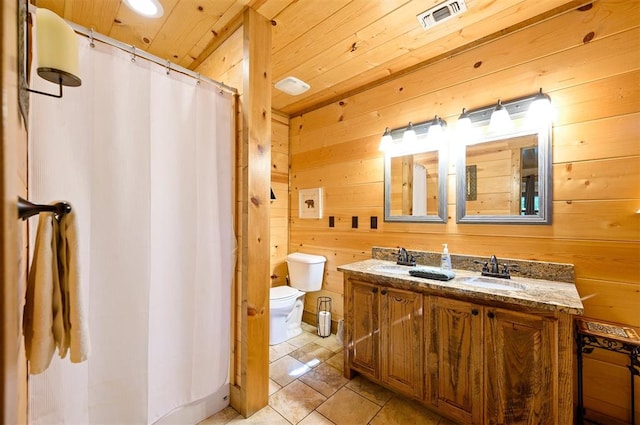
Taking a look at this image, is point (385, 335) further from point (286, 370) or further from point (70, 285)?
point (70, 285)

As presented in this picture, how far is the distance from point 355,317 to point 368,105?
5.98 feet

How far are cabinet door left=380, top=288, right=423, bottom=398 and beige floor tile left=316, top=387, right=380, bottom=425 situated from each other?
0.64 feet

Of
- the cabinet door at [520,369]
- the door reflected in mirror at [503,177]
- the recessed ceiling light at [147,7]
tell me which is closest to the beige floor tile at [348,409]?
the cabinet door at [520,369]

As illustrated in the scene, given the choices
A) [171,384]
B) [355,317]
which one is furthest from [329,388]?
[171,384]

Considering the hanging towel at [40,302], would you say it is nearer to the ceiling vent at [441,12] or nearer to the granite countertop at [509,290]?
the granite countertop at [509,290]

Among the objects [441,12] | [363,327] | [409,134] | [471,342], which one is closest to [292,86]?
[409,134]

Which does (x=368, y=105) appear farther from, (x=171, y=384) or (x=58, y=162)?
(x=171, y=384)

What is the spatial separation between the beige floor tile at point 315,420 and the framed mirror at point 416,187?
1.47m

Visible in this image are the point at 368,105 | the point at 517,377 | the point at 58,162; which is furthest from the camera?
the point at 368,105

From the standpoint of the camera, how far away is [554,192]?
1.61m

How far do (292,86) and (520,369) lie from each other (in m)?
A: 2.51

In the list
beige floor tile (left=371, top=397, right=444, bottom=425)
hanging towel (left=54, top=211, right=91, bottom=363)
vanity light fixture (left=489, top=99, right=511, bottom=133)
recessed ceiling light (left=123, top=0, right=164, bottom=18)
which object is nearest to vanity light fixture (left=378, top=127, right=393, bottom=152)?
vanity light fixture (left=489, top=99, right=511, bottom=133)

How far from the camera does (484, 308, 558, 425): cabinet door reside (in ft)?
4.04

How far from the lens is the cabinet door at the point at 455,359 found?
1408 mm
